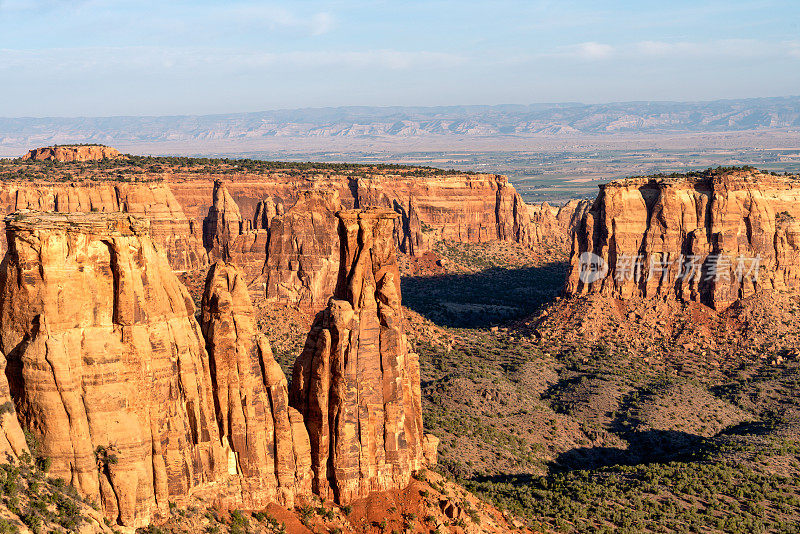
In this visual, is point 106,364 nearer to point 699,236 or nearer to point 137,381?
point 137,381

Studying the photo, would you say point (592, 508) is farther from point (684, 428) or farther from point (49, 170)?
point (49, 170)

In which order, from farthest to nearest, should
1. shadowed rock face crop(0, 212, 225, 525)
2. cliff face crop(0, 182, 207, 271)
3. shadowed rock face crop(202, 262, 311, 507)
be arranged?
1. cliff face crop(0, 182, 207, 271)
2. shadowed rock face crop(202, 262, 311, 507)
3. shadowed rock face crop(0, 212, 225, 525)

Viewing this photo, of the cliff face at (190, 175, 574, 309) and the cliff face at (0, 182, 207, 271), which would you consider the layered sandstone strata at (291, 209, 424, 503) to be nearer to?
the cliff face at (190, 175, 574, 309)

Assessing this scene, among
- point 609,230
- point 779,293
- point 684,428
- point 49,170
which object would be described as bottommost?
point 684,428

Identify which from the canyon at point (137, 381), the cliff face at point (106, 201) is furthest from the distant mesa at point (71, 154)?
the canyon at point (137, 381)

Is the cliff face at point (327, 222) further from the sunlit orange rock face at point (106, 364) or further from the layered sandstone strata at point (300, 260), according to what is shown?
the sunlit orange rock face at point (106, 364)

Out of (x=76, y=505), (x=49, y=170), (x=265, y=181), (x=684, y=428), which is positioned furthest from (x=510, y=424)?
(x=49, y=170)

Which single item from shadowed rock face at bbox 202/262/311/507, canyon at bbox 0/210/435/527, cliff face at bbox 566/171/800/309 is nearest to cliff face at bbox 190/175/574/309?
shadowed rock face at bbox 202/262/311/507
